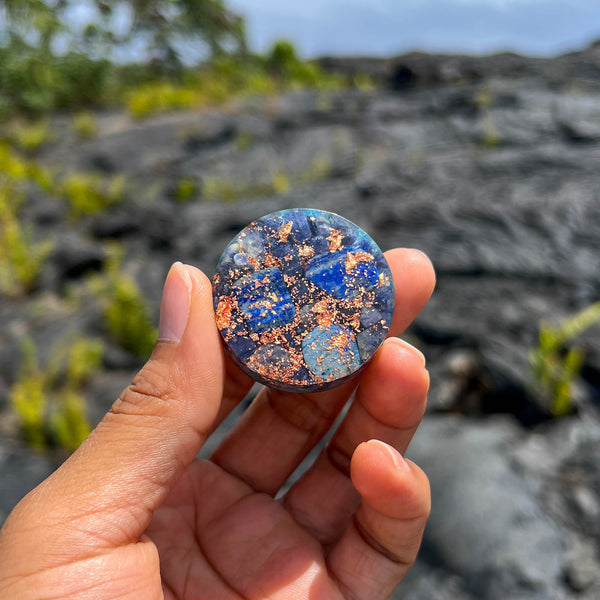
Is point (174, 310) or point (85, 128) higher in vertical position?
point (174, 310)

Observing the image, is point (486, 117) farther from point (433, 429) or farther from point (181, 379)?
point (181, 379)

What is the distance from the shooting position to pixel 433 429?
115 inches

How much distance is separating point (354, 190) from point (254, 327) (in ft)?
12.1

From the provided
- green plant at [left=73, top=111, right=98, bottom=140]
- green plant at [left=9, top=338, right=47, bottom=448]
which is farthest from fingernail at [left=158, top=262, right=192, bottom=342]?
green plant at [left=73, top=111, right=98, bottom=140]

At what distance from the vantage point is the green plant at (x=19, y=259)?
4.64m

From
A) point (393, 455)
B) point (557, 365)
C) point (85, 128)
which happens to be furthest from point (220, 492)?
point (85, 128)

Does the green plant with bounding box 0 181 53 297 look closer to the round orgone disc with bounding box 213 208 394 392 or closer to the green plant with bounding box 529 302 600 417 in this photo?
the round orgone disc with bounding box 213 208 394 392

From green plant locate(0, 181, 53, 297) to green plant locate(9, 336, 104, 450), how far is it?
33.8 inches

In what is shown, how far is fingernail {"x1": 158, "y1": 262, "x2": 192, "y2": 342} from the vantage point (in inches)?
60.1

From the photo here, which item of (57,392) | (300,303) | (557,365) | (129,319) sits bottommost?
(57,392)

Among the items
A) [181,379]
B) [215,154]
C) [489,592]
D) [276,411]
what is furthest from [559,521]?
[215,154]

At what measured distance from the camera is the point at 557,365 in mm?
3008

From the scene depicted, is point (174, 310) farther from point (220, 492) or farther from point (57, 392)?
point (57, 392)

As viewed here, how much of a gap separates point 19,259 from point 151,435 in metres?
3.89
